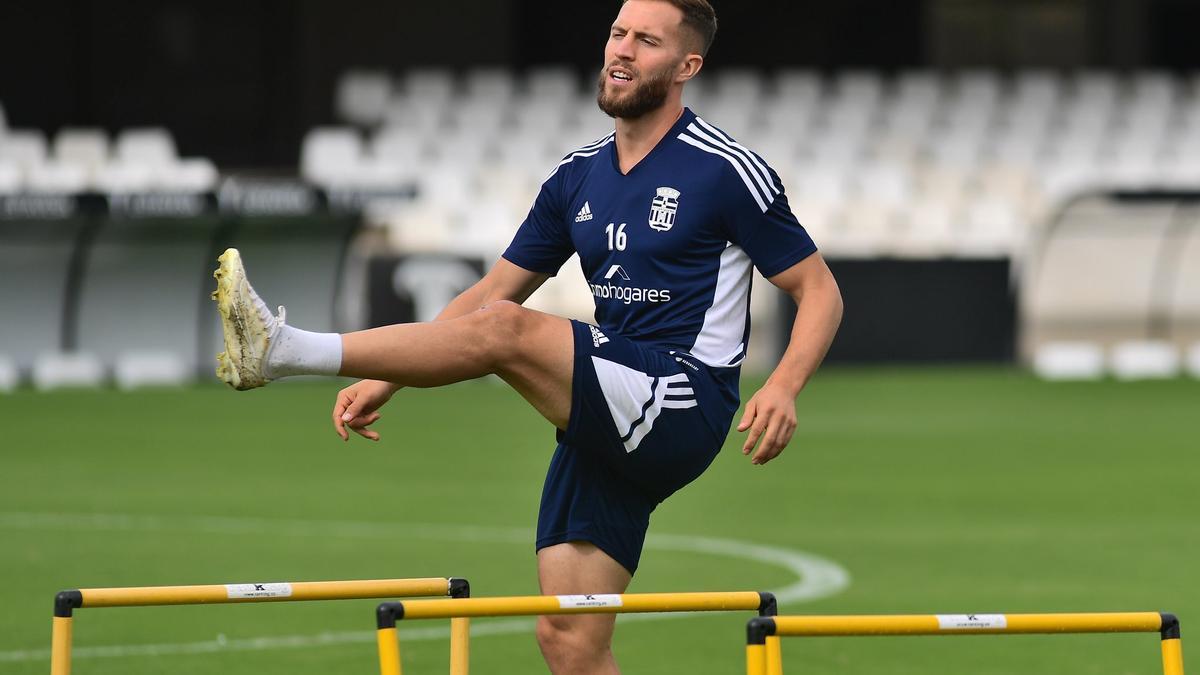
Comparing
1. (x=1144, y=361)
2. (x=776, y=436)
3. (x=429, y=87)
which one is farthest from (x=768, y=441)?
(x=429, y=87)

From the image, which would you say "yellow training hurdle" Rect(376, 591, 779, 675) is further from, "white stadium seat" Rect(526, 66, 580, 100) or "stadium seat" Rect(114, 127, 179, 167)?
"white stadium seat" Rect(526, 66, 580, 100)

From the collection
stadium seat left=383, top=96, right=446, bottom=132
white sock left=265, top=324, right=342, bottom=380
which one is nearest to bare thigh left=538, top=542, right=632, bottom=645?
white sock left=265, top=324, right=342, bottom=380

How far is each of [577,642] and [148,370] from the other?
18.2 metres

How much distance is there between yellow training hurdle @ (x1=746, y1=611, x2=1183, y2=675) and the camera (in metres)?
4.70

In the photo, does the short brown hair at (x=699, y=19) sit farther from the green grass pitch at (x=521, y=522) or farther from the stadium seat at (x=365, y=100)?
the stadium seat at (x=365, y=100)

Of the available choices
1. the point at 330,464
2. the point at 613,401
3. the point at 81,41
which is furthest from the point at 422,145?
the point at 613,401

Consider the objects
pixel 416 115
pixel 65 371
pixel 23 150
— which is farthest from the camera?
pixel 416 115

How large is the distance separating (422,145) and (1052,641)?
20.2 metres

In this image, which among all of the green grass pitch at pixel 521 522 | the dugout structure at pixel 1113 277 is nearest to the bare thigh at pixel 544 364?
the green grass pitch at pixel 521 522

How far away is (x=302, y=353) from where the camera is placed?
188 inches

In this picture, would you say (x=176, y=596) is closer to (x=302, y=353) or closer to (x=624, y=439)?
(x=302, y=353)

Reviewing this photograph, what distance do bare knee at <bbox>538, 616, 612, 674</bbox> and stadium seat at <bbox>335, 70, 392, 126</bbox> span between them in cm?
2442

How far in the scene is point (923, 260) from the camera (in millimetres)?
24625

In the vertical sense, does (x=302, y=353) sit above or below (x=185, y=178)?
below
